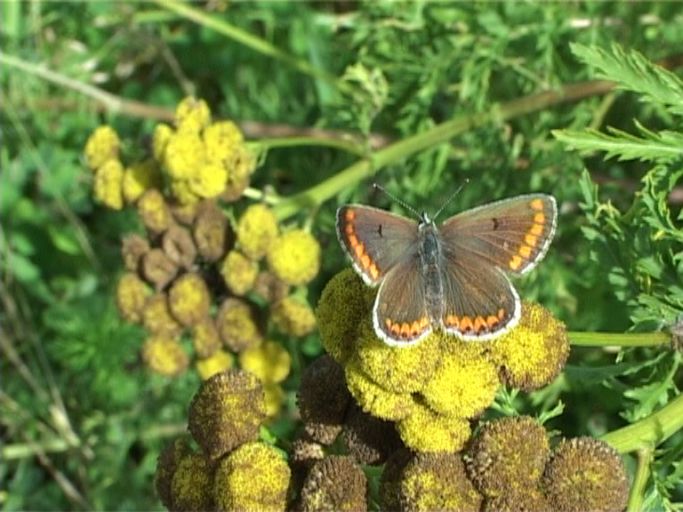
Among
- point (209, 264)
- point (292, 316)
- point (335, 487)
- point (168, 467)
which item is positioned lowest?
point (292, 316)

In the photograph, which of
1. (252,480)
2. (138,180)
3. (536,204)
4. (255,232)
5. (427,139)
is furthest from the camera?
(427,139)

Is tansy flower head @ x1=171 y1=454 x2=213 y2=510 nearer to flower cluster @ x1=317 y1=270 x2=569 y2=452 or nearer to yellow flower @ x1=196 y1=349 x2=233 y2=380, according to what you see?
flower cluster @ x1=317 y1=270 x2=569 y2=452

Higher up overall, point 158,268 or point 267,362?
point 158,268

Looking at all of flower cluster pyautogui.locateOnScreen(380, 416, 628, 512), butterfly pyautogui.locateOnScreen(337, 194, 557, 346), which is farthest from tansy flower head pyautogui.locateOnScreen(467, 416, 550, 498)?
butterfly pyautogui.locateOnScreen(337, 194, 557, 346)

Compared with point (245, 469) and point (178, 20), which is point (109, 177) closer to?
point (245, 469)

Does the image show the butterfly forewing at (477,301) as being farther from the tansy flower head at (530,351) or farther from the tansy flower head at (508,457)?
the tansy flower head at (508,457)

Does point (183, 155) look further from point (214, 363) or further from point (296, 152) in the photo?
point (296, 152)

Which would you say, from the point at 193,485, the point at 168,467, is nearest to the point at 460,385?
the point at 193,485

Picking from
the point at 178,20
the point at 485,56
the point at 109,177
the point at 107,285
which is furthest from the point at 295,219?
the point at 178,20
